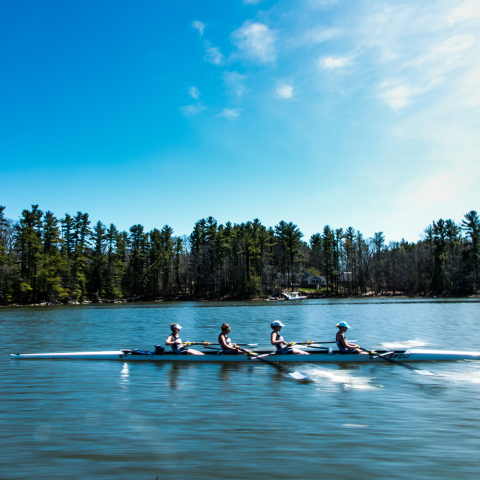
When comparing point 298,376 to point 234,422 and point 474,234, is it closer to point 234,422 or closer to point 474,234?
point 234,422

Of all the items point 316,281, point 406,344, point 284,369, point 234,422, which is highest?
point 316,281

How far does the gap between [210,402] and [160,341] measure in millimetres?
14710

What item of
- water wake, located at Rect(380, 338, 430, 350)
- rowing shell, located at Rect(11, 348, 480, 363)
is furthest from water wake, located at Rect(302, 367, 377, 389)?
water wake, located at Rect(380, 338, 430, 350)

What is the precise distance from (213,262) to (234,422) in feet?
303

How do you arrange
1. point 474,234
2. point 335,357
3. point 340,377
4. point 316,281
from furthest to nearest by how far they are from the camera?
point 316,281
point 474,234
point 335,357
point 340,377

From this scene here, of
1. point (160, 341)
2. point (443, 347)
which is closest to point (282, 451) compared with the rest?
point (443, 347)

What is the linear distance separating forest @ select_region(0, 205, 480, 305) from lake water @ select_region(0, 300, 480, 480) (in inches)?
2542

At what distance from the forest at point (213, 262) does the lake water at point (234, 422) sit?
64.6 metres

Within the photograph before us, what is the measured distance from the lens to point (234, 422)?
28.9 feet

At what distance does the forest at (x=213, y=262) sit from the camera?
74938 mm

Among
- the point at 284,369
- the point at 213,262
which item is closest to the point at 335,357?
the point at 284,369

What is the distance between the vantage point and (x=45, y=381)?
13.0m

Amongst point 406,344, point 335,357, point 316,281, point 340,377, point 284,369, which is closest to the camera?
point 340,377

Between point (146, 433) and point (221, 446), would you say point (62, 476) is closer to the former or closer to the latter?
point (146, 433)
